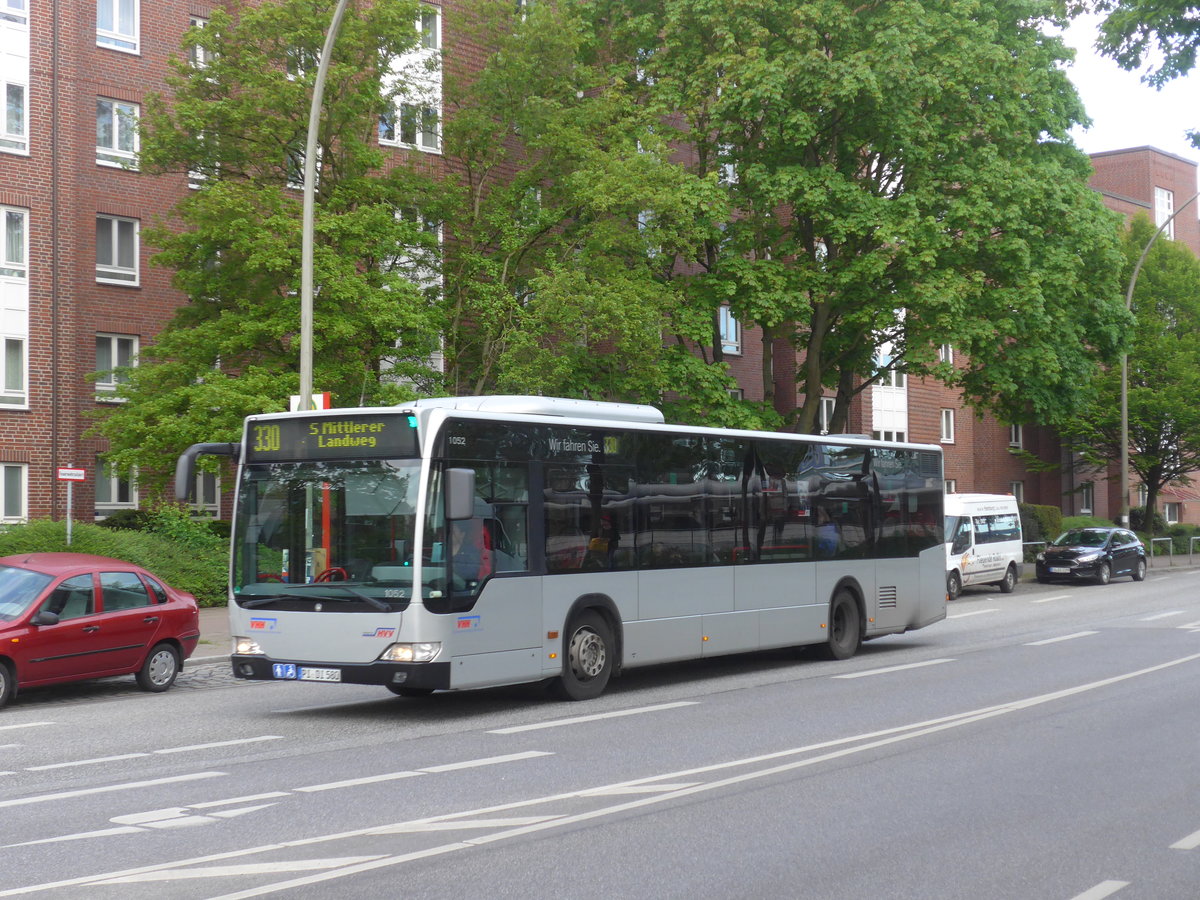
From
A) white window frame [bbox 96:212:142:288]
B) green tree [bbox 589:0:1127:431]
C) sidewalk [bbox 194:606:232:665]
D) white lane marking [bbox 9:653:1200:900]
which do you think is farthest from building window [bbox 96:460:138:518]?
white lane marking [bbox 9:653:1200:900]

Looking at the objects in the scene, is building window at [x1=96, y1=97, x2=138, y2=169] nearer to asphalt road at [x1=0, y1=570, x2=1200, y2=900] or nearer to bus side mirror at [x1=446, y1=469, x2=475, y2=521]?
asphalt road at [x1=0, y1=570, x2=1200, y2=900]

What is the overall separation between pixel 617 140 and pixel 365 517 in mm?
18061

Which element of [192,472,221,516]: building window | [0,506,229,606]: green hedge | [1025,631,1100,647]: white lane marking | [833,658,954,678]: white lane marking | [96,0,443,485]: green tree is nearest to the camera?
[833,658,954,678]: white lane marking

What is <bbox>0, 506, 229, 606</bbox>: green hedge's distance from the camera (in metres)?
23.1

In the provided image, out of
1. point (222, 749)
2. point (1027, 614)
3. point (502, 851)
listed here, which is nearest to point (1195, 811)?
point (502, 851)

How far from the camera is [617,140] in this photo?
2875 centimetres

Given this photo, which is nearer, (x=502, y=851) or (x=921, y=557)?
(x=502, y=851)

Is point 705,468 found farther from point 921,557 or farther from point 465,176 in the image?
point 465,176

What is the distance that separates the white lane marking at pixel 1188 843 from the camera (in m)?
7.15

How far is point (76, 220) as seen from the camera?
3073 centimetres

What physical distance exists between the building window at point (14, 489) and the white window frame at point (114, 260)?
4.83 m

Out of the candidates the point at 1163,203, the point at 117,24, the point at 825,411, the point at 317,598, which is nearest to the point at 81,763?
the point at 317,598

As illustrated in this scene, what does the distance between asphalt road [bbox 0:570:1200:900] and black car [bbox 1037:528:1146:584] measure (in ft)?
74.0

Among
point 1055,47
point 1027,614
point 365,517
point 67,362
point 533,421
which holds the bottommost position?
point 1027,614
